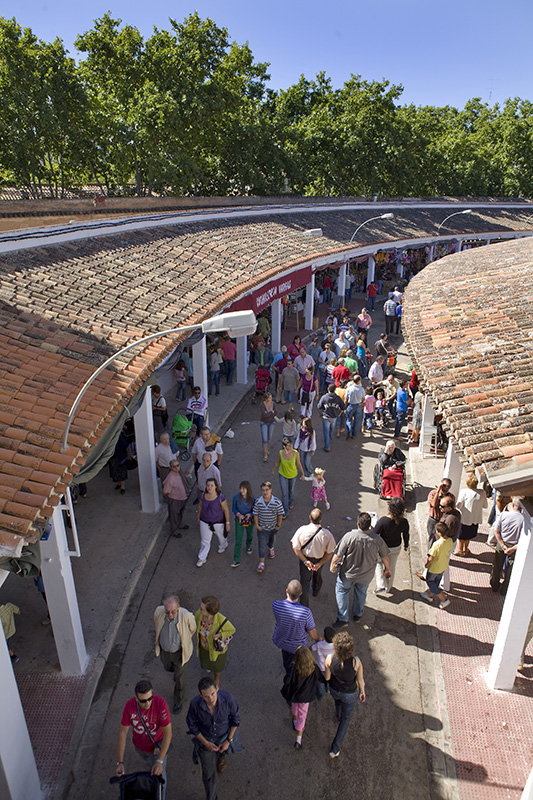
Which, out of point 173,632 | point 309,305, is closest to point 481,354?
point 173,632

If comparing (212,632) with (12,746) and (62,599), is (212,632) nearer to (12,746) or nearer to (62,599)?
(62,599)

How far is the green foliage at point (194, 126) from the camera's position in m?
22.6

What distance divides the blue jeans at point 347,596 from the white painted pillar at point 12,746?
3.75 metres

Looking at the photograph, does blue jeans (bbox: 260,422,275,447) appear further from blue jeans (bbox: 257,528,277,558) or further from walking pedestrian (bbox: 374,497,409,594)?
walking pedestrian (bbox: 374,497,409,594)

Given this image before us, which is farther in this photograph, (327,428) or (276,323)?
(276,323)

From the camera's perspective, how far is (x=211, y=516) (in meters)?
8.02

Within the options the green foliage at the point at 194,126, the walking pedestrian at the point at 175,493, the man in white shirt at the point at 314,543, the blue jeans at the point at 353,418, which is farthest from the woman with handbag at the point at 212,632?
the green foliage at the point at 194,126

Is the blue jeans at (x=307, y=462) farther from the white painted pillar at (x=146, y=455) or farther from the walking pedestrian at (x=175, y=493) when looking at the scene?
the white painted pillar at (x=146, y=455)

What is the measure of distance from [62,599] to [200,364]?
715 cm

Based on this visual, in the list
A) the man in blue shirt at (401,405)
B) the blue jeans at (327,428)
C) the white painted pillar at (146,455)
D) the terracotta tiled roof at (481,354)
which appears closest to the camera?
the terracotta tiled roof at (481,354)

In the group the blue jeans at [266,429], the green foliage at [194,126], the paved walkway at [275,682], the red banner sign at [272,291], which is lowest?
the paved walkway at [275,682]

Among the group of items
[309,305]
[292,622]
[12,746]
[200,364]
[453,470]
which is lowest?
[309,305]

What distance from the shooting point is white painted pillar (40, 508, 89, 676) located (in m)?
5.95

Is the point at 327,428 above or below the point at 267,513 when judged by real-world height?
below
